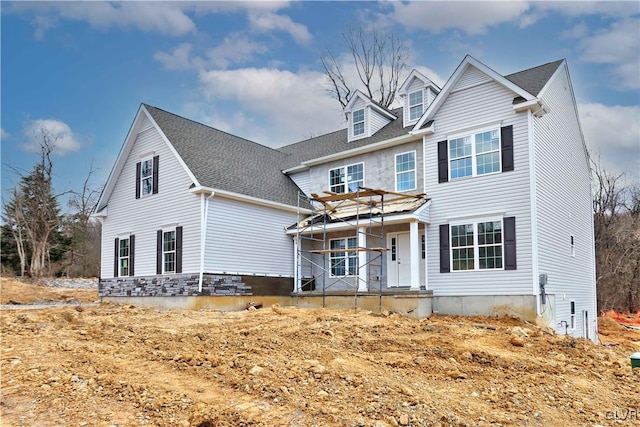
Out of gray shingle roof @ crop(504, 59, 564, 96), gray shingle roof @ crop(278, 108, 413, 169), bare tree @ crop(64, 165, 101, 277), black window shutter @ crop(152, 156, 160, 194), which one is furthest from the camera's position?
bare tree @ crop(64, 165, 101, 277)

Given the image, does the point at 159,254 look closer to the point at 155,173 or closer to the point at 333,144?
the point at 155,173

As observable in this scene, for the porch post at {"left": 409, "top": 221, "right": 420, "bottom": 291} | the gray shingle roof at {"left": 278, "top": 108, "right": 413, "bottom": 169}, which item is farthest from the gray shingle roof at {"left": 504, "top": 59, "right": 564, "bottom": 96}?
the porch post at {"left": 409, "top": 221, "right": 420, "bottom": 291}

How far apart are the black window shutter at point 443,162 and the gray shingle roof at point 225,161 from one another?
5.87 metres

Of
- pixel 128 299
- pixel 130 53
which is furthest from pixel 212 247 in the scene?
pixel 130 53

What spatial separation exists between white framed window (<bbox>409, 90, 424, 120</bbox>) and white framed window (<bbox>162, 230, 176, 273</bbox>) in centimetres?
921

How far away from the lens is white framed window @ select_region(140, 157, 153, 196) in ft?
57.9

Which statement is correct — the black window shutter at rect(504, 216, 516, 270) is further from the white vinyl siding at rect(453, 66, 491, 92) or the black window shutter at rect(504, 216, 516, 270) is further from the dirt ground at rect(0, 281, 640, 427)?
the white vinyl siding at rect(453, 66, 491, 92)

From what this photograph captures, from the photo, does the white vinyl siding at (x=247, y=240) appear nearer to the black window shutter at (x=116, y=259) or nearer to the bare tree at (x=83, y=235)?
the black window shutter at (x=116, y=259)

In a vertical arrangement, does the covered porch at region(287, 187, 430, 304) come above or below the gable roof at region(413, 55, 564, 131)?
below

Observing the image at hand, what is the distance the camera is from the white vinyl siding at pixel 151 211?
15.6 meters

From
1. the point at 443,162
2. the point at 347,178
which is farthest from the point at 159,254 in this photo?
the point at 443,162

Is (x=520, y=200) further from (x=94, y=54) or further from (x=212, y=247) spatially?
(x=94, y=54)

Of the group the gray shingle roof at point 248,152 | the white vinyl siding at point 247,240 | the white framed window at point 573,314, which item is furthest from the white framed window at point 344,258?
the white framed window at point 573,314

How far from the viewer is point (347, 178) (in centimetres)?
1784
